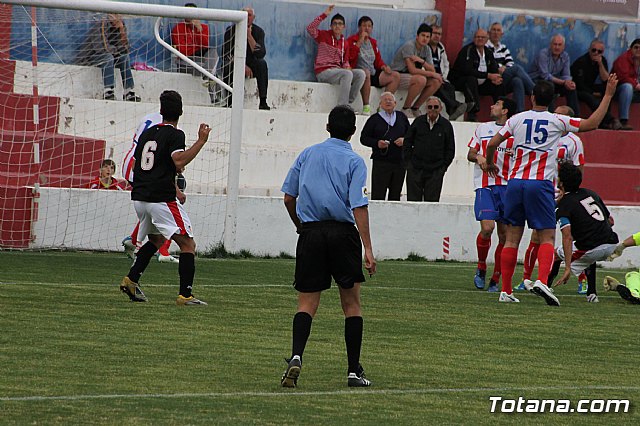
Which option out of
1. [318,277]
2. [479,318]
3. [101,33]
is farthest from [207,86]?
[318,277]

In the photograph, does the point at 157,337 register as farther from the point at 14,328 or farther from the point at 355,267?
the point at 355,267

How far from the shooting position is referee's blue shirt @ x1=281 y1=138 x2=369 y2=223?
7.52 meters

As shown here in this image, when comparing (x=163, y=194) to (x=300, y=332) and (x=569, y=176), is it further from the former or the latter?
(x=569, y=176)

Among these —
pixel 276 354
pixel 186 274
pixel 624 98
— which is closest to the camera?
pixel 276 354

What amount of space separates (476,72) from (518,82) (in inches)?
33.4

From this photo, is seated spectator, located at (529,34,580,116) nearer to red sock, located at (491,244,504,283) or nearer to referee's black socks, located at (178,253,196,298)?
red sock, located at (491,244,504,283)

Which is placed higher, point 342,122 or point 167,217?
point 342,122

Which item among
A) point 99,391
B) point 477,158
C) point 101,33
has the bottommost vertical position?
point 99,391

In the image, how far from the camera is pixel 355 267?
7508mm

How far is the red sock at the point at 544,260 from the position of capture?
12.6 m

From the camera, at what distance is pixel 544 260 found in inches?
496

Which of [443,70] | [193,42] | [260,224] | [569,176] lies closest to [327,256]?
[569,176]

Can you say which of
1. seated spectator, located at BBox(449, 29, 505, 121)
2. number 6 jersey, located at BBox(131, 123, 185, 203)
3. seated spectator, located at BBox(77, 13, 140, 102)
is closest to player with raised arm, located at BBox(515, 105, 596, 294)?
number 6 jersey, located at BBox(131, 123, 185, 203)

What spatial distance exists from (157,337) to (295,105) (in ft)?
45.4
